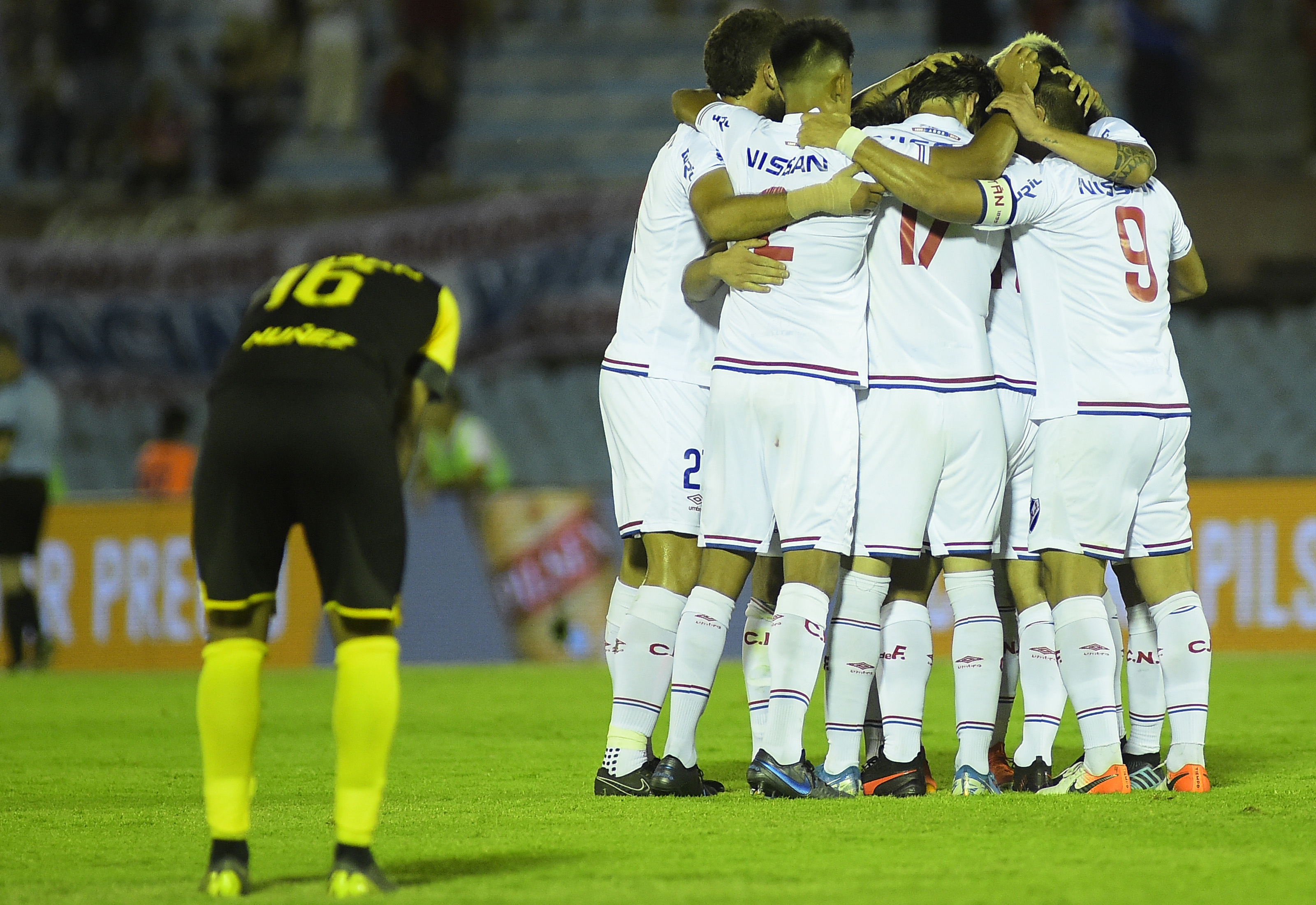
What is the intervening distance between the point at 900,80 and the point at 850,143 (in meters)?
0.66

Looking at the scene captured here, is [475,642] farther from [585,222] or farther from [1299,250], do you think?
[1299,250]

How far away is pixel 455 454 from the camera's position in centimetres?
1327

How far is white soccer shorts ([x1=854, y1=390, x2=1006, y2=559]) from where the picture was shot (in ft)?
17.9

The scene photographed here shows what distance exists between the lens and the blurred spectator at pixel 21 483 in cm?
1191

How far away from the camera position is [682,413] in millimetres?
5930

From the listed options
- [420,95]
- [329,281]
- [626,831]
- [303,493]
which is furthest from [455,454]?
[303,493]

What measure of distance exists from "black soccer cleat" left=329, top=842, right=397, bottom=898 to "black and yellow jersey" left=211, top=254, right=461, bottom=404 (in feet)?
3.48

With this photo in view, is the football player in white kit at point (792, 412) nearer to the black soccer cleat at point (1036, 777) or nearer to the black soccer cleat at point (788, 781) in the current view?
the black soccer cleat at point (788, 781)

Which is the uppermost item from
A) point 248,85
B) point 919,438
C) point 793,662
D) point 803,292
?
point 248,85

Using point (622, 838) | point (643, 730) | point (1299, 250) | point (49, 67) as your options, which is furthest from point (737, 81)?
point (49, 67)

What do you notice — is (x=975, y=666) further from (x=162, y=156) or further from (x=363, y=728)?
(x=162, y=156)

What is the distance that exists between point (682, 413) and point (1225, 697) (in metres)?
4.34

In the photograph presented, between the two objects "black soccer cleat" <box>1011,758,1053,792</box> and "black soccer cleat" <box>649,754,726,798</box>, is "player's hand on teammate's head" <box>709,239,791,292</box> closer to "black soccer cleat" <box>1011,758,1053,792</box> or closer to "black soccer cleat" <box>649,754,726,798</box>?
"black soccer cleat" <box>649,754,726,798</box>

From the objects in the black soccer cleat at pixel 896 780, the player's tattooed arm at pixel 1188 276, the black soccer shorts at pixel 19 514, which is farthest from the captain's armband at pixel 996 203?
the black soccer shorts at pixel 19 514
